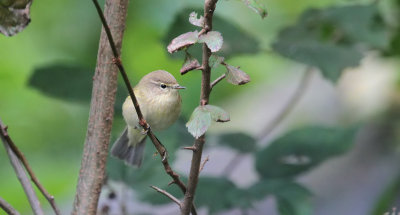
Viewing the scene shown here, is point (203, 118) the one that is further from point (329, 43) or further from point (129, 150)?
point (329, 43)

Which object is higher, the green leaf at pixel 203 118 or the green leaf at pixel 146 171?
the green leaf at pixel 203 118

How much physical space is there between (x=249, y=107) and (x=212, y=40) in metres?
2.88

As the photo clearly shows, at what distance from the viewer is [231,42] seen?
7.22 ft

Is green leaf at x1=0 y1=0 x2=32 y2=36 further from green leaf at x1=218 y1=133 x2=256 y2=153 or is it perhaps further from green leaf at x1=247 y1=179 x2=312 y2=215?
green leaf at x1=218 y1=133 x2=256 y2=153

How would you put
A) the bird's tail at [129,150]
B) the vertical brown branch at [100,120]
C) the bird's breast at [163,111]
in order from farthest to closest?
the bird's tail at [129,150]
the bird's breast at [163,111]
the vertical brown branch at [100,120]

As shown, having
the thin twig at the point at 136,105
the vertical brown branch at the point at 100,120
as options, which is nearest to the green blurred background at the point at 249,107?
the vertical brown branch at the point at 100,120

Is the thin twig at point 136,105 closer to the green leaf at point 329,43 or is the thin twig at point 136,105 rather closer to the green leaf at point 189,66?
the green leaf at point 189,66

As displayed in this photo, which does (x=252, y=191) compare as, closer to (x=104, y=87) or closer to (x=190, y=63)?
(x=104, y=87)

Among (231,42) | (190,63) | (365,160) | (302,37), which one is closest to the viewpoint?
(190,63)

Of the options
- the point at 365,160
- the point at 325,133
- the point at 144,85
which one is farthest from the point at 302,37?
the point at 365,160

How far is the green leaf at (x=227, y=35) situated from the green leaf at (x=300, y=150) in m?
0.34

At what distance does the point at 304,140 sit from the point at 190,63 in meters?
1.12

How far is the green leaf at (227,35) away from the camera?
216 centimetres

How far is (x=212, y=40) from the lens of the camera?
0.95 metres
